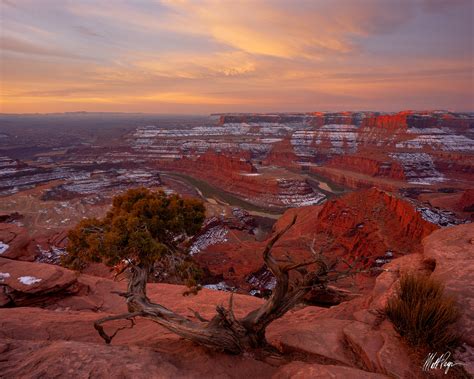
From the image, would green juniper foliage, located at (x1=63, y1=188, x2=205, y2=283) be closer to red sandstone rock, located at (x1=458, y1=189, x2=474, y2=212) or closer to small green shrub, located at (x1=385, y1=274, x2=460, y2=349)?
small green shrub, located at (x1=385, y1=274, x2=460, y2=349)

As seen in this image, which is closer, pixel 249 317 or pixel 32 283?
pixel 249 317

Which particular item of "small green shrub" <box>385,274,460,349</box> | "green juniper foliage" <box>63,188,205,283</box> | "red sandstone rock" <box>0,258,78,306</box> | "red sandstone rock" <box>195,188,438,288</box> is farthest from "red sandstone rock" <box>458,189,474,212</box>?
"red sandstone rock" <box>0,258,78,306</box>

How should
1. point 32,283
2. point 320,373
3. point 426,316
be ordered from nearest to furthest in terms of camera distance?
point 320,373
point 426,316
point 32,283

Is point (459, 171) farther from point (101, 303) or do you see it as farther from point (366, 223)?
point (101, 303)

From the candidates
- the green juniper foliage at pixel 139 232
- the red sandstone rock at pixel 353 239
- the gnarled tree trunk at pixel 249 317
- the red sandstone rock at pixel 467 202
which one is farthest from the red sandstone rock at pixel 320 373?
the red sandstone rock at pixel 467 202

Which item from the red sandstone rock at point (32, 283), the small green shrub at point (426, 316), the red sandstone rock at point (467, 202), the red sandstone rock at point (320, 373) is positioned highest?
the small green shrub at point (426, 316)

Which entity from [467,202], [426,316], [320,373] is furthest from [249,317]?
[467,202]

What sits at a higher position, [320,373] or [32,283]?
[320,373]

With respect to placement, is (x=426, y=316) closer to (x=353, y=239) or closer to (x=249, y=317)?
(x=249, y=317)

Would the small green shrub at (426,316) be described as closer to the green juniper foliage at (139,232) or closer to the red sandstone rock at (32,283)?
the green juniper foliage at (139,232)

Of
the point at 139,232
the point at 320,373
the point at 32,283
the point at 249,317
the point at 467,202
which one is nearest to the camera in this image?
the point at 320,373
